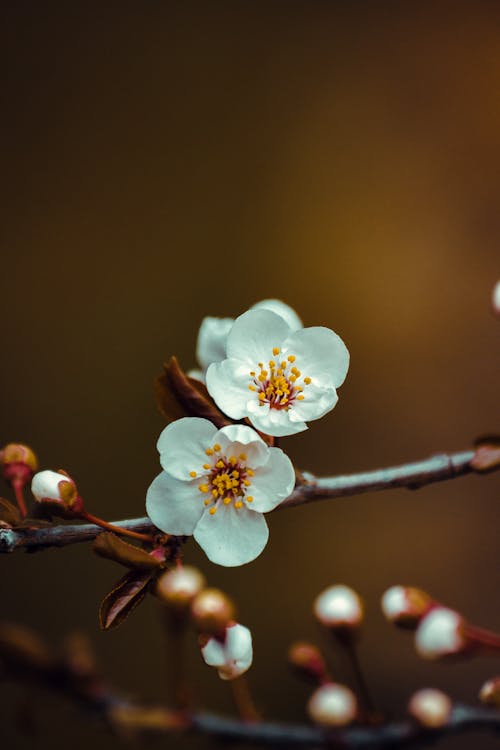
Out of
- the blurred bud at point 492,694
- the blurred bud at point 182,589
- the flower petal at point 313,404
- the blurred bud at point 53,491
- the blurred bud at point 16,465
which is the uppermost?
the flower petal at point 313,404

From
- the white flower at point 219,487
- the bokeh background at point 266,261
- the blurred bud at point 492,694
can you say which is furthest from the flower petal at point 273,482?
the bokeh background at point 266,261

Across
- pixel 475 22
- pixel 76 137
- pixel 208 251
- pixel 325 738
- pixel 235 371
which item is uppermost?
pixel 475 22

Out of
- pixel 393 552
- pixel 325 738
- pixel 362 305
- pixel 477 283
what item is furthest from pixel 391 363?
pixel 325 738

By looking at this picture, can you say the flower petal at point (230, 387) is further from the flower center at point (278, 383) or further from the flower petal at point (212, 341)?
the flower petal at point (212, 341)

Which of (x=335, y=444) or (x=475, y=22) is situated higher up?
(x=475, y=22)

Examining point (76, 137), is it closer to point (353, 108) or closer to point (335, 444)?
point (353, 108)

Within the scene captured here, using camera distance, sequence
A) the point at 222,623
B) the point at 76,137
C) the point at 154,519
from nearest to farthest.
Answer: the point at 222,623, the point at 154,519, the point at 76,137
